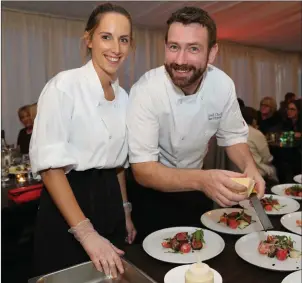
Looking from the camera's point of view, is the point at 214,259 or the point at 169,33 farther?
the point at 169,33

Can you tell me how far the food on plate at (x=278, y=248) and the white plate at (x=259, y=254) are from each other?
15 mm

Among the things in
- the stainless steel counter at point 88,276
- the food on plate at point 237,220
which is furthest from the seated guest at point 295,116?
the stainless steel counter at point 88,276

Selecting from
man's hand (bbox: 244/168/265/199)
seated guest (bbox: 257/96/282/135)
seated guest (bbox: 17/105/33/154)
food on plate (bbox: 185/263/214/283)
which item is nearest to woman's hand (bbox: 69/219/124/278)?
food on plate (bbox: 185/263/214/283)

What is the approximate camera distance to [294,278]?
1022 millimetres

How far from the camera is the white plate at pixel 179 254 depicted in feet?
3.76

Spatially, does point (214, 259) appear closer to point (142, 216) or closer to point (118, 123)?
point (118, 123)

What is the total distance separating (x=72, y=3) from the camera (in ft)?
14.8

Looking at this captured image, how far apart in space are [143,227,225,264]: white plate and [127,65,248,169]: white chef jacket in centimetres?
31

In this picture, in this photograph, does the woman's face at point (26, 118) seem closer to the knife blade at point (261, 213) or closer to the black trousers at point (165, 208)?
the black trousers at point (165, 208)

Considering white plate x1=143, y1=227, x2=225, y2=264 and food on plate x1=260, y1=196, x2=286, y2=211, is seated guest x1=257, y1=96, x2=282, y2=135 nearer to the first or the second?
food on plate x1=260, y1=196, x2=286, y2=211

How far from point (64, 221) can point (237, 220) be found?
2.30ft

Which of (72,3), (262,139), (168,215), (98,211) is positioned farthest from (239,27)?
(98,211)

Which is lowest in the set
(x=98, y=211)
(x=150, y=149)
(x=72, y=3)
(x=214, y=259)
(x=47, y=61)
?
(x=214, y=259)

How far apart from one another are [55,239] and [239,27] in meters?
5.61
